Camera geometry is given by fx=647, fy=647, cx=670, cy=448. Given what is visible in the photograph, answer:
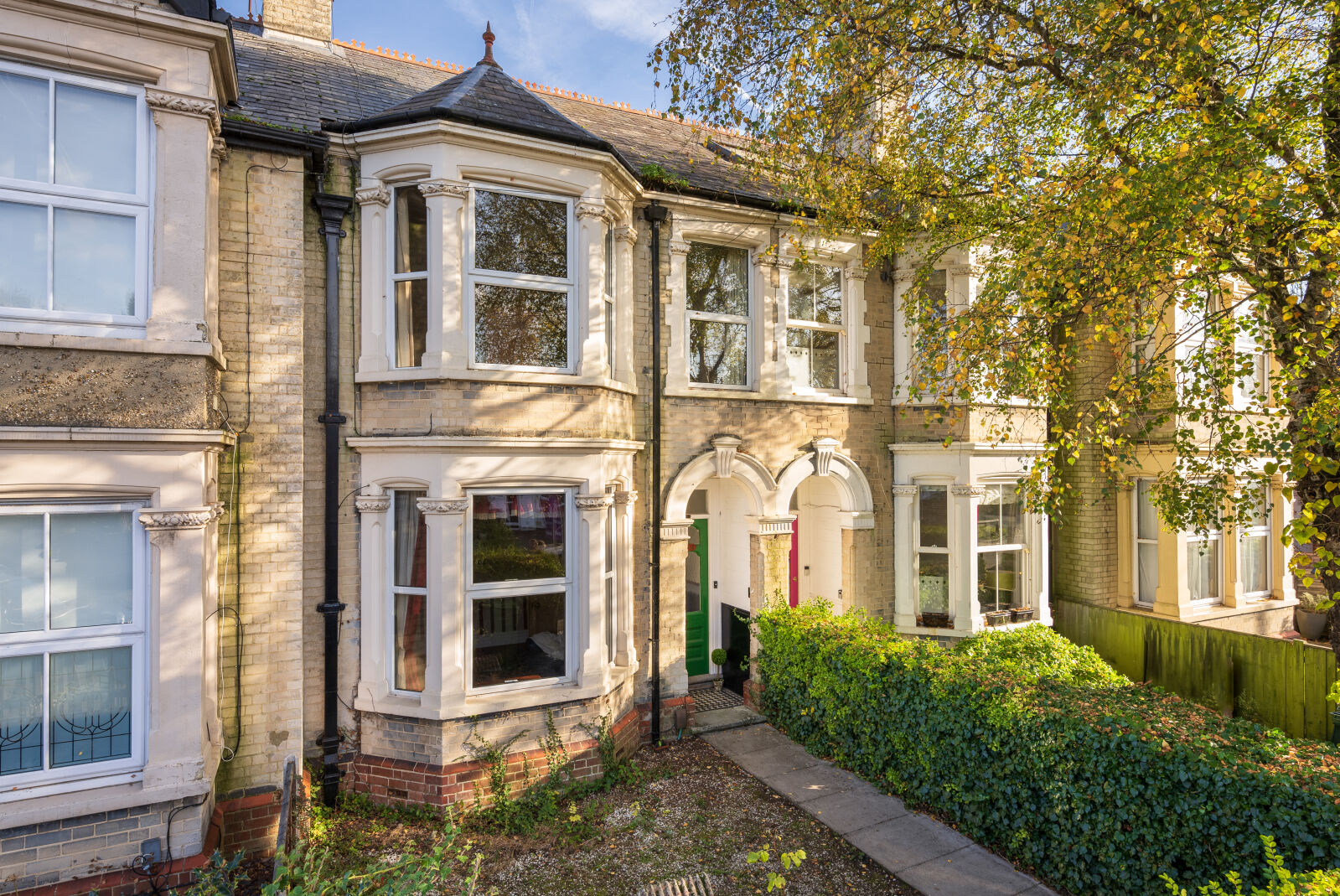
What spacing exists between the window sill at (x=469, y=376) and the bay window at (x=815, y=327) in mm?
3734

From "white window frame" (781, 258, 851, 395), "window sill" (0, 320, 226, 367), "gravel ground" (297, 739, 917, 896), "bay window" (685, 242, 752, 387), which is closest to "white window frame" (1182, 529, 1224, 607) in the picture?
"white window frame" (781, 258, 851, 395)

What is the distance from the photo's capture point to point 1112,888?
4.96 m

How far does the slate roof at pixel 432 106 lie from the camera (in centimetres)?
670

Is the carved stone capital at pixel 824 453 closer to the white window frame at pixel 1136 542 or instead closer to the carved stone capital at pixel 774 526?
the carved stone capital at pixel 774 526

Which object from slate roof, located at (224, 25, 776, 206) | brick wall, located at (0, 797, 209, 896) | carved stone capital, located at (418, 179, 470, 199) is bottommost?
brick wall, located at (0, 797, 209, 896)

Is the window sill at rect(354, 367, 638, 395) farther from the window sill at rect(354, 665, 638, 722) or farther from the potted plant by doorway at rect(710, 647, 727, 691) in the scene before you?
the potted plant by doorway at rect(710, 647, 727, 691)

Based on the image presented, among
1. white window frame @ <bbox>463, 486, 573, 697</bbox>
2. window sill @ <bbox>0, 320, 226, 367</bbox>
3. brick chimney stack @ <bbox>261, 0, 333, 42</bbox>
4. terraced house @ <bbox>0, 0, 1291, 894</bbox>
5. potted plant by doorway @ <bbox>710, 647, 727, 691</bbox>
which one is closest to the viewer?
window sill @ <bbox>0, 320, 226, 367</bbox>

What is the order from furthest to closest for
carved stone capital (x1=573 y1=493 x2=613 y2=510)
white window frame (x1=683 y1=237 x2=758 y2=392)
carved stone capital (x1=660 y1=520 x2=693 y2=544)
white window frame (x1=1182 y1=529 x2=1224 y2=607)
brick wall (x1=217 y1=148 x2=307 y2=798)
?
white window frame (x1=1182 y1=529 x2=1224 y2=607) → white window frame (x1=683 y1=237 x2=758 y2=392) → carved stone capital (x1=660 y1=520 x2=693 y2=544) → carved stone capital (x1=573 y1=493 x2=613 y2=510) → brick wall (x1=217 y1=148 x2=307 y2=798)

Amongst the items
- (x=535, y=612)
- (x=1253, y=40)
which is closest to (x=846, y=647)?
(x=535, y=612)


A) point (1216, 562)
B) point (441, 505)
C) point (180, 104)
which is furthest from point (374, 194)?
point (1216, 562)

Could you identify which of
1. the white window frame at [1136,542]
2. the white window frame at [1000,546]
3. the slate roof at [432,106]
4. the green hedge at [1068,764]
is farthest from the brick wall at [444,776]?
the white window frame at [1136,542]

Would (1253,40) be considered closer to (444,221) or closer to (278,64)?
(444,221)

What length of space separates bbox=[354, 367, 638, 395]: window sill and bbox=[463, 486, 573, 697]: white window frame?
1.12 metres

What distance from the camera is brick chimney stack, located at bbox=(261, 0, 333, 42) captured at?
964 centimetres
